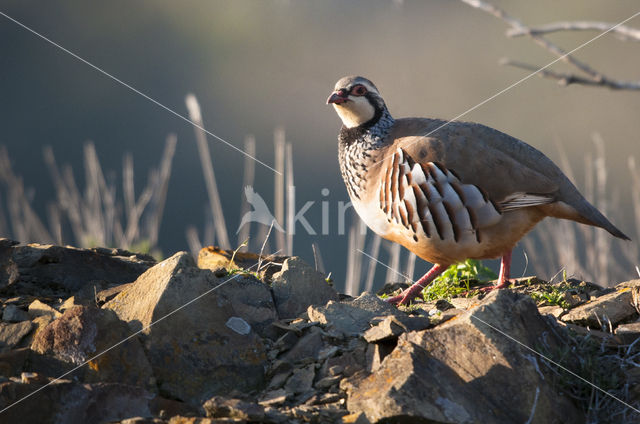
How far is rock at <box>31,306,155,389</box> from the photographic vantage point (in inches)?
110

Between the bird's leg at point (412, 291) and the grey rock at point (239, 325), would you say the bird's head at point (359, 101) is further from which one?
the grey rock at point (239, 325)

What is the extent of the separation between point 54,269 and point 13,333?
951mm

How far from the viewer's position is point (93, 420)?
258cm

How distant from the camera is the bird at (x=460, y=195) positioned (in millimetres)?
4316

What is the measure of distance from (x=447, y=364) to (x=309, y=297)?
111 cm

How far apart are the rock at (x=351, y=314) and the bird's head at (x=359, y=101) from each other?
6.28 ft

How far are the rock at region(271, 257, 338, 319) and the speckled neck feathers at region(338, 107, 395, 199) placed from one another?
1.18 metres

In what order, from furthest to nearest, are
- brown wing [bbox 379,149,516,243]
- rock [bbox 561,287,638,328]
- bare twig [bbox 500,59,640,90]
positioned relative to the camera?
brown wing [bbox 379,149,516,243] < rock [bbox 561,287,638,328] < bare twig [bbox 500,59,640,90]

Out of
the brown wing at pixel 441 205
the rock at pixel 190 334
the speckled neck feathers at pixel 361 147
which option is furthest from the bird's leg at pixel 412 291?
the rock at pixel 190 334

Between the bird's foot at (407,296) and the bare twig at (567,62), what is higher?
the bare twig at (567,62)

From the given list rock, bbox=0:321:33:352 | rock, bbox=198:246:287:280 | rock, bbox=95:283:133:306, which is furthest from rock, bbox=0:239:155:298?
rock, bbox=0:321:33:352

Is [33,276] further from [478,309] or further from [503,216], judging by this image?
[503,216]

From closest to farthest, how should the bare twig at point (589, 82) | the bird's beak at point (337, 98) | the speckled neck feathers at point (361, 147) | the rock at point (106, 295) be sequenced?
the bare twig at point (589, 82) < the rock at point (106, 295) < the speckled neck feathers at point (361, 147) < the bird's beak at point (337, 98)

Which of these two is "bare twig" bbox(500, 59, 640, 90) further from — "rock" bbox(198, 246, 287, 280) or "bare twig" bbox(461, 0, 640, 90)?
"rock" bbox(198, 246, 287, 280)
